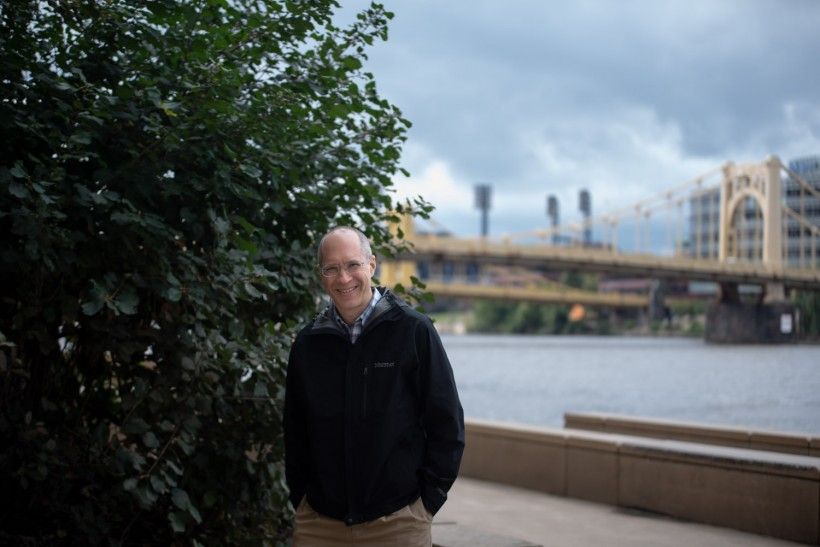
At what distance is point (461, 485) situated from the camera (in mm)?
8555

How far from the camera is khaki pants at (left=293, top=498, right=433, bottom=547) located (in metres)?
2.63

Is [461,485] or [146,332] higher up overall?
[146,332]

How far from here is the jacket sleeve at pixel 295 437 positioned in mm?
2770

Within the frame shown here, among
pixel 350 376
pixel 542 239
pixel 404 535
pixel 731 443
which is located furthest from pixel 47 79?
pixel 542 239

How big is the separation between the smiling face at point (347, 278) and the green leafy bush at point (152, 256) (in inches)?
40.7

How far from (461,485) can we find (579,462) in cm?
105

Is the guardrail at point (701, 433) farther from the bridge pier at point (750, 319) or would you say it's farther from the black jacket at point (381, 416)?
the bridge pier at point (750, 319)

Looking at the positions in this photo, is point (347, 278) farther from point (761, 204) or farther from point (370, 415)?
point (761, 204)

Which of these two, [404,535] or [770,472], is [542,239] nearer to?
[770,472]

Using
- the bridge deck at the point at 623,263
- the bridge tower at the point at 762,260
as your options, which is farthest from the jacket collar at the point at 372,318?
the bridge tower at the point at 762,260

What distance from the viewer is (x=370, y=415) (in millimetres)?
2639

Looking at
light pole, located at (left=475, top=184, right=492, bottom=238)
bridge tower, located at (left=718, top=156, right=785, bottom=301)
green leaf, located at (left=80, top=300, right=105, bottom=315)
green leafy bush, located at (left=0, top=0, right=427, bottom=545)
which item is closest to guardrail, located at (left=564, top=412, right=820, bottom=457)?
green leafy bush, located at (left=0, top=0, right=427, bottom=545)

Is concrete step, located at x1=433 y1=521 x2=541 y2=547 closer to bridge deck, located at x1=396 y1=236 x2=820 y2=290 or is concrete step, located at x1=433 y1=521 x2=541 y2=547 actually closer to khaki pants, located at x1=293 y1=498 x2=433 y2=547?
khaki pants, located at x1=293 y1=498 x2=433 y2=547

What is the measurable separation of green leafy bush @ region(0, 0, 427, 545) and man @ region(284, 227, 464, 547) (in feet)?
3.42
